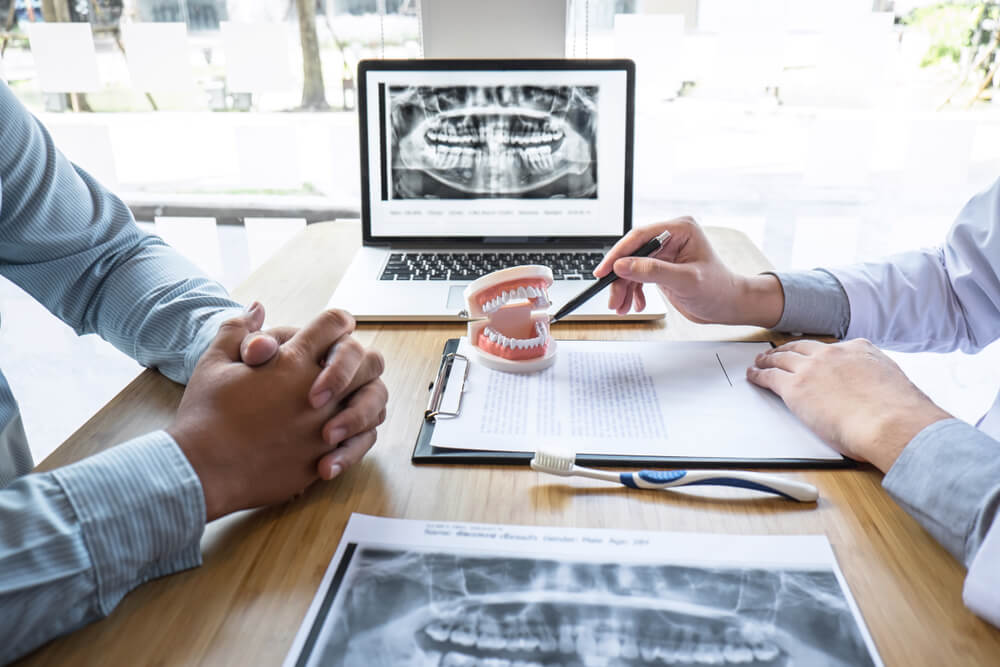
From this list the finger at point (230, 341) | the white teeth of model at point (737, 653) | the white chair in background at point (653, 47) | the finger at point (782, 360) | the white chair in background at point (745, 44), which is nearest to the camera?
the white teeth of model at point (737, 653)

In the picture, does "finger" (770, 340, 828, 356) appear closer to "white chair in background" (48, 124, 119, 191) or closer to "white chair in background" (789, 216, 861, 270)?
"white chair in background" (789, 216, 861, 270)

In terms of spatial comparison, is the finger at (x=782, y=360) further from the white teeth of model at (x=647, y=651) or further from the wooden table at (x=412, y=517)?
the white teeth of model at (x=647, y=651)

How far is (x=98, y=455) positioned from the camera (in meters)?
0.57

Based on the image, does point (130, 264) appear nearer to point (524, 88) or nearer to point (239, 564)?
point (239, 564)

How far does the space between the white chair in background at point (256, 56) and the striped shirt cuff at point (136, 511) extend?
1755 millimetres

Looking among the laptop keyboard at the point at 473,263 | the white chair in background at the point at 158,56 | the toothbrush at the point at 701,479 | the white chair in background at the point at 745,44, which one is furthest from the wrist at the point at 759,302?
the white chair in background at the point at 158,56

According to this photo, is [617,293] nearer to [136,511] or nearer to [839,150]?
[136,511]

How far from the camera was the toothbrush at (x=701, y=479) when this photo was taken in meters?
0.63

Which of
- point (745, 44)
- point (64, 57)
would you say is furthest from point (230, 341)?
point (64, 57)

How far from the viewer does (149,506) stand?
55 cm

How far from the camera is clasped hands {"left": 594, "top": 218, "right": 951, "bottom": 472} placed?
671 mm

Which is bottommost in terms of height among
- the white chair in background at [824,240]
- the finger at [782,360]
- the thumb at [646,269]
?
the white chair in background at [824,240]

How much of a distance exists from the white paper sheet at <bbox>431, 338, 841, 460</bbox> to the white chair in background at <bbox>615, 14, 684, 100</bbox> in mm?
Result: 1118

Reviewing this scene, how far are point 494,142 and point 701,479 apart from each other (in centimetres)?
78
